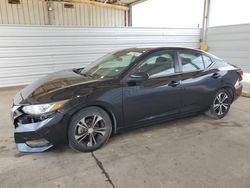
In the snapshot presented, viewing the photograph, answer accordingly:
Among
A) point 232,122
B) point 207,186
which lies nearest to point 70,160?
point 207,186

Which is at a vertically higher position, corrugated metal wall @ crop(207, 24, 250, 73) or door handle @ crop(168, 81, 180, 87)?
corrugated metal wall @ crop(207, 24, 250, 73)

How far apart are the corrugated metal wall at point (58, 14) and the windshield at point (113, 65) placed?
22.1ft

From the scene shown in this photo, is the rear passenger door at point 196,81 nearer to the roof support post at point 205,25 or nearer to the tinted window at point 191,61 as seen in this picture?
the tinted window at point 191,61

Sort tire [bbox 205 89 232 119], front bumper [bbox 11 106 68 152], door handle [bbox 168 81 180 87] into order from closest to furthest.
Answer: front bumper [bbox 11 106 68 152] < door handle [bbox 168 81 180 87] < tire [bbox 205 89 232 119]

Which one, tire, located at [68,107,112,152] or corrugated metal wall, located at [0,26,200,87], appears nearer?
tire, located at [68,107,112,152]

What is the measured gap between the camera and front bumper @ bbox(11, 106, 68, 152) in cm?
227

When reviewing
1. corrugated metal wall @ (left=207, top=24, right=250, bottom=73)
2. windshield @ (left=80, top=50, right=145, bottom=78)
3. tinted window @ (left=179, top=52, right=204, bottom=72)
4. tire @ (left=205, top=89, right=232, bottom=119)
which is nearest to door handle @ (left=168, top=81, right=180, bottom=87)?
tinted window @ (left=179, top=52, right=204, bottom=72)

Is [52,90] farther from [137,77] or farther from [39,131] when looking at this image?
[137,77]

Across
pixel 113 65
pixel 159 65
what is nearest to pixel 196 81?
pixel 159 65

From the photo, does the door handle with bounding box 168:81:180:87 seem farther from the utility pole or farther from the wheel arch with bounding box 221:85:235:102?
the utility pole

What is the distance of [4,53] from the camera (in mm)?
5867

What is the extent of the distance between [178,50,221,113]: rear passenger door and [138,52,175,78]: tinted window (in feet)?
0.61

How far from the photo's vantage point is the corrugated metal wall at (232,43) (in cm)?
668

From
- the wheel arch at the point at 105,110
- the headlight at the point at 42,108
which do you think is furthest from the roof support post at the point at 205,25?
the headlight at the point at 42,108
